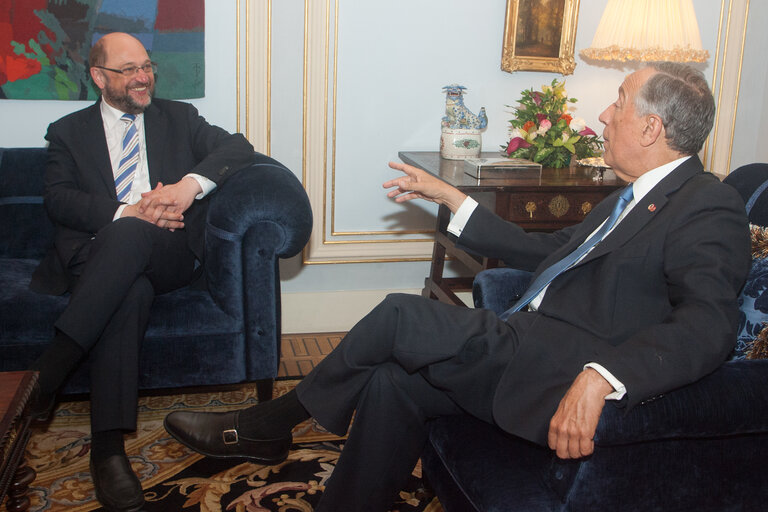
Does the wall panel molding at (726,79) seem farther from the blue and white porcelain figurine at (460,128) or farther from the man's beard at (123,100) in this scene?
the man's beard at (123,100)

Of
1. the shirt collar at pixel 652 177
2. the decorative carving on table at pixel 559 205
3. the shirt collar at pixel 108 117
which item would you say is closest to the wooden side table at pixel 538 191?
the decorative carving on table at pixel 559 205

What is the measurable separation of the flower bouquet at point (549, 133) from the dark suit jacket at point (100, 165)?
113 centimetres

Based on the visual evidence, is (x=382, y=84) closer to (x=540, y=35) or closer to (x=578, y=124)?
(x=540, y=35)

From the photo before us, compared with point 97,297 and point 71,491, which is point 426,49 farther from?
point 71,491

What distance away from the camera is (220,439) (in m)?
2.11

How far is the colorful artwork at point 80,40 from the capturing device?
2842mm

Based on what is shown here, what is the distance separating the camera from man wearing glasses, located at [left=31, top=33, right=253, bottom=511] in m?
2.07

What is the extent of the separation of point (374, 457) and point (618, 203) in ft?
2.74

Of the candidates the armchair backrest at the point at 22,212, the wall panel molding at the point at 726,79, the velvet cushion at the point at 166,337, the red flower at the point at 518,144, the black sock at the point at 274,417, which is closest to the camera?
the black sock at the point at 274,417

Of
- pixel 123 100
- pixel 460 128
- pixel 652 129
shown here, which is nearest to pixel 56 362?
pixel 123 100

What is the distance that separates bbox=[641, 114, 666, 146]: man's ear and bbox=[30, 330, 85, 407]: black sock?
5.18 ft

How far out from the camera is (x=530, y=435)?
4.89 feet

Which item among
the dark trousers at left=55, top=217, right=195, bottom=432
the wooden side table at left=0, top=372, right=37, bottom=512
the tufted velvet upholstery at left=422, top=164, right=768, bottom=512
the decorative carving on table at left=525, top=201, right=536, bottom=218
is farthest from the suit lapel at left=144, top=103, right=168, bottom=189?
the tufted velvet upholstery at left=422, top=164, right=768, bottom=512

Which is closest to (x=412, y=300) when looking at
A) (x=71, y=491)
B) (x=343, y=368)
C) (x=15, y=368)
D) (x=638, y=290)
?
(x=343, y=368)
